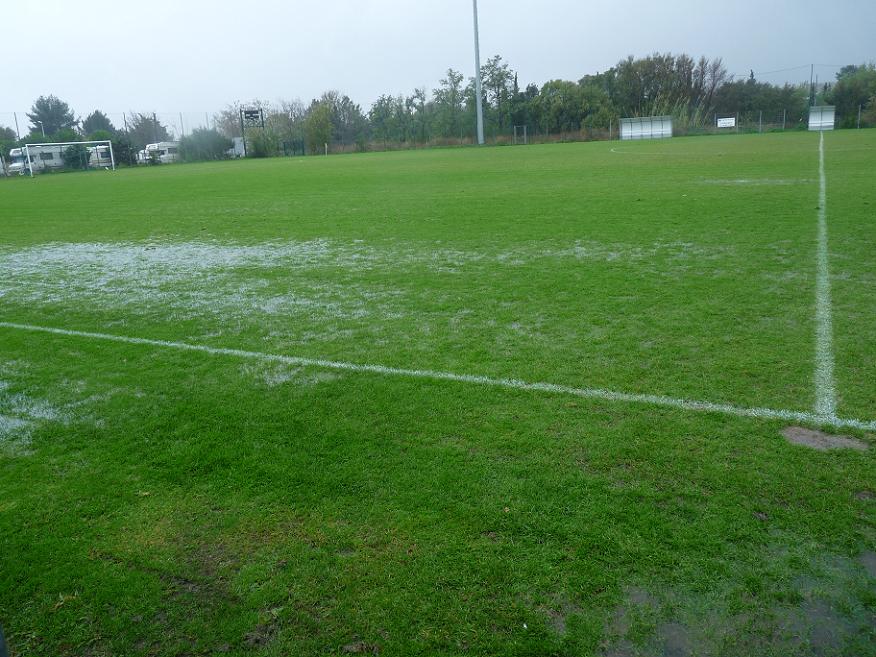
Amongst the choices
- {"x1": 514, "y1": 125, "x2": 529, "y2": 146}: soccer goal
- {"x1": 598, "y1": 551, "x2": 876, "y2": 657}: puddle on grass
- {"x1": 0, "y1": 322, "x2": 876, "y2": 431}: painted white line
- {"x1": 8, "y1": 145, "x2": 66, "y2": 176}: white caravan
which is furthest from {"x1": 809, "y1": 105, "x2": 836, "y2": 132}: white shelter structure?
{"x1": 598, "y1": 551, "x2": 876, "y2": 657}: puddle on grass

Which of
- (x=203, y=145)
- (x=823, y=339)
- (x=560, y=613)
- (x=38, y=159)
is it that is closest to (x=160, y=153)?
(x=203, y=145)

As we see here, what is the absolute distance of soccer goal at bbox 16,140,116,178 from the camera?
39344 mm

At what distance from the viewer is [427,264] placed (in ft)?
25.6

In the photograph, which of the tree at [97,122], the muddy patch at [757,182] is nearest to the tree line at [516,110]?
the tree at [97,122]

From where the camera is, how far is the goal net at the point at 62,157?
39312 millimetres

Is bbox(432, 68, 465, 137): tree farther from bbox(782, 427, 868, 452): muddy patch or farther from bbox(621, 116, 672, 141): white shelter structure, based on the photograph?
bbox(782, 427, 868, 452): muddy patch

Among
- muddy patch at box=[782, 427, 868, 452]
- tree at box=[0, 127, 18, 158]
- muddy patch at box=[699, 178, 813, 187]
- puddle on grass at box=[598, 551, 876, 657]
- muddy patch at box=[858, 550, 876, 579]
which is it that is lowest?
puddle on grass at box=[598, 551, 876, 657]

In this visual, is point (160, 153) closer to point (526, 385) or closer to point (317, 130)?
point (317, 130)

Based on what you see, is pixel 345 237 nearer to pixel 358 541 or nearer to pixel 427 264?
pixel 427 264

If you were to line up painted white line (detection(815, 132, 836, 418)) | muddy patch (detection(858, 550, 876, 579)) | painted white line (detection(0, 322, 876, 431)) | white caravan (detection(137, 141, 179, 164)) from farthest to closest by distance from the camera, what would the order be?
white caravan (detection(137, 141, 179, 164)), painted white line (detection(815, 132, 836, 418)), painted white line (detection(0, 322, 876, 431)), muddy patch (detection(858, 550, 876, 579))

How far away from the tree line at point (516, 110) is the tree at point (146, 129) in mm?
72

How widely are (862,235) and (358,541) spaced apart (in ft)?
26.1

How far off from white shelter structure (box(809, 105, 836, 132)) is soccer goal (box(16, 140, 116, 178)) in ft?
152

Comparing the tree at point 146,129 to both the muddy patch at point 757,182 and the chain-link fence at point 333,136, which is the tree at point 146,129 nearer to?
the chain-link fence at point 333,136
